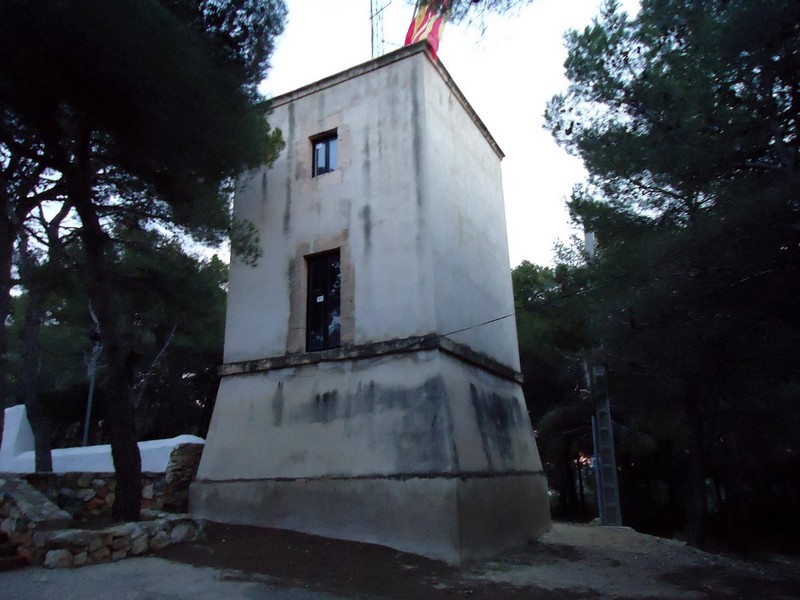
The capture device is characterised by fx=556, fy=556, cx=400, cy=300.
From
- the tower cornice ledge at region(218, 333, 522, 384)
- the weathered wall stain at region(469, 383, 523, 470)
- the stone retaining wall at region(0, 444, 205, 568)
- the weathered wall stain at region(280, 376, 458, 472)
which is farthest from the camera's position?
the weathered wall stain at region(469, 383, 523, 470)

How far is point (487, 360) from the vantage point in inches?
378

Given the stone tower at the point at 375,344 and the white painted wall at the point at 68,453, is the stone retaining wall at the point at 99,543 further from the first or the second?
the white painted wall at the point at 68,453

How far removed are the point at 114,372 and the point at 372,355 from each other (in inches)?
138

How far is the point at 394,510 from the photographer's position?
7.25 m

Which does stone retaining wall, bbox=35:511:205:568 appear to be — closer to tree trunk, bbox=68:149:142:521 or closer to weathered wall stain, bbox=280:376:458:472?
tree trunk, bbox=68:149:142:521

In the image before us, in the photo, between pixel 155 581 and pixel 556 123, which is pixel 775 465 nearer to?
pixel 556 123

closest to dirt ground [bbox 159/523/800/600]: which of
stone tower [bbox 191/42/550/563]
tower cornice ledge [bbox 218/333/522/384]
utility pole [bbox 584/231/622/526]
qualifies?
A: stone tower [bbox 191/42/550/563]

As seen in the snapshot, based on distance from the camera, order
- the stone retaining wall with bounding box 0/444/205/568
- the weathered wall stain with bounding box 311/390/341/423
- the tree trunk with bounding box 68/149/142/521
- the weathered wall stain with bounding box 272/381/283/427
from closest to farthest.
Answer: the stone retaining wall with bounding box 0/444/205/568 < the tree trunk with bounding box 68/149/142/521 < the weathered wall stain with bounding box 311/390/341/423 < the weathered wall stain with bounding box 272/381/283/427

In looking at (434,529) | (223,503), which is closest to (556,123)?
(434,529)

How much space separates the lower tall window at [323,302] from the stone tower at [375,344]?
0.10ft

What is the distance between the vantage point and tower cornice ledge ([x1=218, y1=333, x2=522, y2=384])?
7969mm

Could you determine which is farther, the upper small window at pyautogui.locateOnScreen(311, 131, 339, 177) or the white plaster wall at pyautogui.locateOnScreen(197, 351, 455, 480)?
the upper small window at pyautogui.locateOnScreen(311, 131, 339, 177)

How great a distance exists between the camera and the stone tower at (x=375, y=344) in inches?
296

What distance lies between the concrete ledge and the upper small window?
5.36 metres
